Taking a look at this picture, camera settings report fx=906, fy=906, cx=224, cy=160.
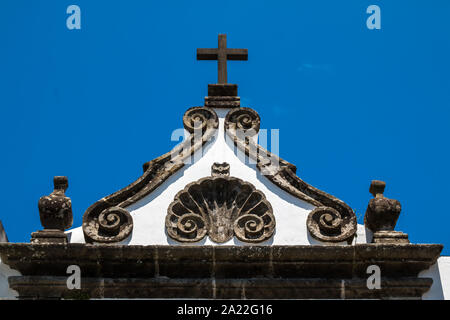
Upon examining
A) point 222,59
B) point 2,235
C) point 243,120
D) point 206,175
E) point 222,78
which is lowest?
point 2,235

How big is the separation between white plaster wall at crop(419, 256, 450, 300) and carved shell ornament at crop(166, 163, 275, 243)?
148 cm

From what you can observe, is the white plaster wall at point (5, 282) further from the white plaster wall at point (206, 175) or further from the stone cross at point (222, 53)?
the stone cross at point (222, 53)

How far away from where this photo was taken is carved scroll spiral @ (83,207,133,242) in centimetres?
834

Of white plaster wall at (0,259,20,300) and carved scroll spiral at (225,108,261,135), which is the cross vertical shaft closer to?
carved scroll spiral at (225,108,261,135)

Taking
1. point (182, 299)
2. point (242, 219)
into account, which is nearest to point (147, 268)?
point (182, 299)

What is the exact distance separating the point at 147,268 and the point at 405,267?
230cm

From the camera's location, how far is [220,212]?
8570 millimetres

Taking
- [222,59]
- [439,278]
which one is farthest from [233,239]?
[222,59]

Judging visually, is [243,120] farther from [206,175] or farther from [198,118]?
[206,175]

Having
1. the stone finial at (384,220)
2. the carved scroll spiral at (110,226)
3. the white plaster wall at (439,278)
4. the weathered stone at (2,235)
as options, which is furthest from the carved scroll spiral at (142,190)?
the white plaster wall at (439,278)

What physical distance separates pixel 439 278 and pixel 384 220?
2.34 feet

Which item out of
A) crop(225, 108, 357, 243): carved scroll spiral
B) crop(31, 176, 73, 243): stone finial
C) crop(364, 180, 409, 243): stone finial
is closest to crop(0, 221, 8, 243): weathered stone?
crop(31, 176, 73, 243): stone finial

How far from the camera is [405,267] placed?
810cm

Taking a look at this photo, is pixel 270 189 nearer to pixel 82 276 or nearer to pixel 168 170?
pixel 168 170
